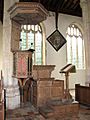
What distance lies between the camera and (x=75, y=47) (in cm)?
1233

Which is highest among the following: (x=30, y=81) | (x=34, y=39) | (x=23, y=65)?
(x=34, y=39)

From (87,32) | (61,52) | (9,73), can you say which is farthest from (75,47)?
(9,73)

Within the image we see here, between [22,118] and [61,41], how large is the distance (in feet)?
24.4

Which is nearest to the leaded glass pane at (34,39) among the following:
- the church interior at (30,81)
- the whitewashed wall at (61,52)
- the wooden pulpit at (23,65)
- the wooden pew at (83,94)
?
the whitewashed wall at (61,52)

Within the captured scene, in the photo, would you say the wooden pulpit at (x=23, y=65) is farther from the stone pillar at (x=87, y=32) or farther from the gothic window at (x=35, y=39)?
the gothic window at (x=35, y=39)

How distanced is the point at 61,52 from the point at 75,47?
141 centimetres

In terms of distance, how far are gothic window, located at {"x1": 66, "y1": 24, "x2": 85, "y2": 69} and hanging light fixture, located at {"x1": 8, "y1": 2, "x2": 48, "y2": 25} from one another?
240 inches

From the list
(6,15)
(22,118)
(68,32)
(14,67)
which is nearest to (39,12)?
(6,15)

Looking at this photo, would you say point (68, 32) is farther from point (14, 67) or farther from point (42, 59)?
point (14, 67)

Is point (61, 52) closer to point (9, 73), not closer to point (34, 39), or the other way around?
point (34, 39)

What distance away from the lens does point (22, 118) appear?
181 inches

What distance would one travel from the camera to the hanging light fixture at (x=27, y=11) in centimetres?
532

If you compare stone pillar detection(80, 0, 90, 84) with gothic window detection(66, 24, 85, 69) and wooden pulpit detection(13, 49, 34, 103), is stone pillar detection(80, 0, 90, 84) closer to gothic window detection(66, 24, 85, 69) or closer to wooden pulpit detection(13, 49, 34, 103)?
wooden pulpit detection(13, 49, 34, 103)

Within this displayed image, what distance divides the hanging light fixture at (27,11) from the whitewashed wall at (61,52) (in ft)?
16.0
